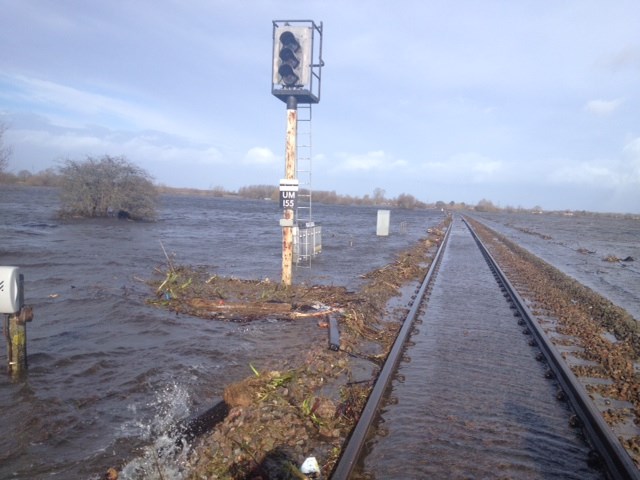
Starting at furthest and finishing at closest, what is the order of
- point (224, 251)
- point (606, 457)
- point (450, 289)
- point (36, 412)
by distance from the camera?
point (224, 251), point (450, 289), point (36, 412), point (606, 457)

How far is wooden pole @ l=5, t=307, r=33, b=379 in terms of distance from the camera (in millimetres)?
6008

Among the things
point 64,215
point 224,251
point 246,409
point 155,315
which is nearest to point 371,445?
point 246,409

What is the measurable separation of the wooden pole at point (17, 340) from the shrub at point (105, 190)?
32.3 metres

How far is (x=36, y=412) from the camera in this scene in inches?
213

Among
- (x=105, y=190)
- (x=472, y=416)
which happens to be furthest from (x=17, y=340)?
(x=105, y=190)

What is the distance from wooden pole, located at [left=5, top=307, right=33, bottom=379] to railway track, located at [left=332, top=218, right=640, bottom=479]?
4.12m

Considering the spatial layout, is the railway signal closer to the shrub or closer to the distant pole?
the distant pole

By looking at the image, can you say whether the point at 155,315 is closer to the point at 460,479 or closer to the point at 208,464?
the point at 208,464

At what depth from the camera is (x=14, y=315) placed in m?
5.96

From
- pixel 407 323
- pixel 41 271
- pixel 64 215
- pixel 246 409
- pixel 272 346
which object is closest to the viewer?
pixel 246 409

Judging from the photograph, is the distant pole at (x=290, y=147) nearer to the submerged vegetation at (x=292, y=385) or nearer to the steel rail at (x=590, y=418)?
the submerged vegetation at (x=292, y=385)

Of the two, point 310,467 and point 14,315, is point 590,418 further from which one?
point 14,315

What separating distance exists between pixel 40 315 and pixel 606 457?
9138 mm

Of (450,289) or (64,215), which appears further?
(64,215)
